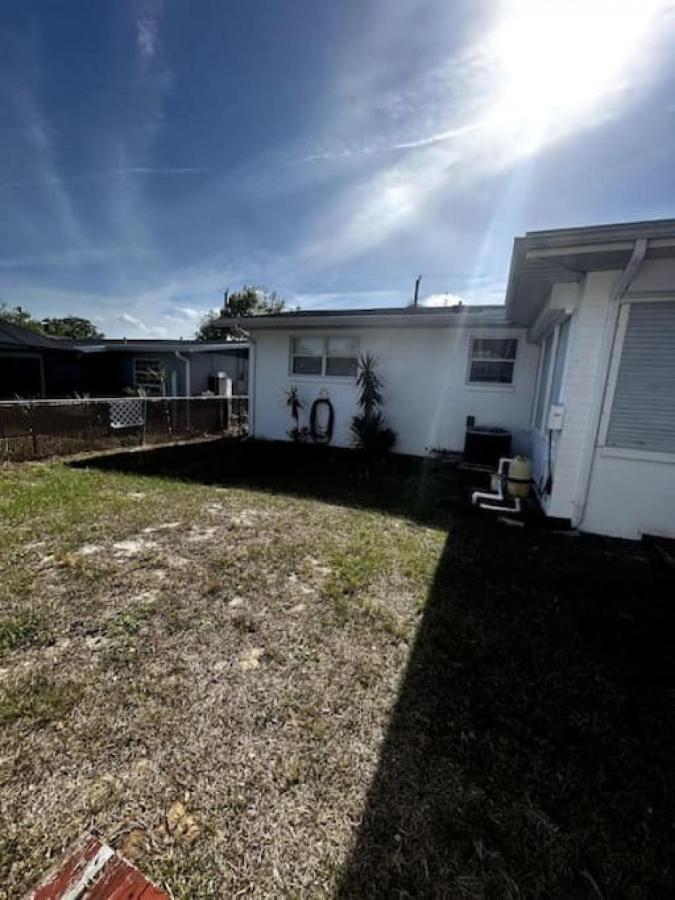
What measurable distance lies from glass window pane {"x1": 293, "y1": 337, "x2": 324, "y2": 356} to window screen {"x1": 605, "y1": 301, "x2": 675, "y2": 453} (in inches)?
236

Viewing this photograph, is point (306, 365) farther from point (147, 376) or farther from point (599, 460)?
point (147, 376)

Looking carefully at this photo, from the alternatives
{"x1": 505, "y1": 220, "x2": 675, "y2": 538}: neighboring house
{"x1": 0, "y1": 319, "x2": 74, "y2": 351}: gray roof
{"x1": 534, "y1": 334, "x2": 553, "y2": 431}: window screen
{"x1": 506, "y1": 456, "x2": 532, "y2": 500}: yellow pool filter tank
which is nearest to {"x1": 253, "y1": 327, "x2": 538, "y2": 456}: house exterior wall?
{"x1": 534, "y1": 334, "x2": 553, "y2": 431}: window screen

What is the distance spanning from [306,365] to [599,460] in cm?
628

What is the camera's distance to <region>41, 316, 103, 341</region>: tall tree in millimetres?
41631

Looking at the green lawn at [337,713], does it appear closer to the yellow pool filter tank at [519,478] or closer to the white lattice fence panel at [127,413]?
the yellow pool filter tank at [519,478]

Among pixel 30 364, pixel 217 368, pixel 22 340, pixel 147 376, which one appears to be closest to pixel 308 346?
pixel 217 368

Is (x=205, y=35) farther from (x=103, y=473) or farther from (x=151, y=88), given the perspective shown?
(x=103, y=473)

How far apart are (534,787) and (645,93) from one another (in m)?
5.99

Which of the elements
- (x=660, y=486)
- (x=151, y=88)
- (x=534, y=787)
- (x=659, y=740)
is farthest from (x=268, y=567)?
(x=151, y=88)

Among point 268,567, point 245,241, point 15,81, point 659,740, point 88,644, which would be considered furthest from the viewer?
point 245,241

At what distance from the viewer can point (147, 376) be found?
1413cm

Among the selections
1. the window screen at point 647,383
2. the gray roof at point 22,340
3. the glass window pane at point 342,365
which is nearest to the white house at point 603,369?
the window screen at point 647,383

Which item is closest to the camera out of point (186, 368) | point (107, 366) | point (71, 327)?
point (186, 368)

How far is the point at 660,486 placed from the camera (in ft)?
12.7
